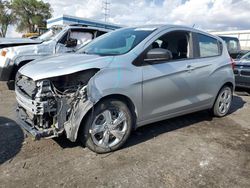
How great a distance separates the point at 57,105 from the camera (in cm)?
322

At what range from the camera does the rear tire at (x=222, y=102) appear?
535cm

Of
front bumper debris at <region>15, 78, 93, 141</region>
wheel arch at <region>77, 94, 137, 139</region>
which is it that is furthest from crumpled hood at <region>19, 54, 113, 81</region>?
wheel arch at <region>77, 94, 137, 139</region>

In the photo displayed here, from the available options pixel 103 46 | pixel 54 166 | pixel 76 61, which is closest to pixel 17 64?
pixel 103 46

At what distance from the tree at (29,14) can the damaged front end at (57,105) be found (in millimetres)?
50369

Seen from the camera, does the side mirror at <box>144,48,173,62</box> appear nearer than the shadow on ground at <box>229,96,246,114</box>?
Yes

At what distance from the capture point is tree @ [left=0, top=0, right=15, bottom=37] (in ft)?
161

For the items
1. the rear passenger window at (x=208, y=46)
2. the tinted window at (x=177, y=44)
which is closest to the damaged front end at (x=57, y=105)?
the tinted window at (x=177, y=44)

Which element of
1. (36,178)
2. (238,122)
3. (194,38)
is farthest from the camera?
(238,122)

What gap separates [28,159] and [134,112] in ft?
5.07

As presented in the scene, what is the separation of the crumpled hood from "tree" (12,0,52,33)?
164ft

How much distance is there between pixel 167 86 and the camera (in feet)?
13.4

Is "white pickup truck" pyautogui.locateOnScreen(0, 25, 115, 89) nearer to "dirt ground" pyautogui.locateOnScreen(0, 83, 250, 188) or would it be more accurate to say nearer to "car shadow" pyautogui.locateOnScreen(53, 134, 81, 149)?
"dirt ground" pyautogui.locateOnScreen(0, 83, 250, 188)

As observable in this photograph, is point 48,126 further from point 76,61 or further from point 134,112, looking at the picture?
point 134,112

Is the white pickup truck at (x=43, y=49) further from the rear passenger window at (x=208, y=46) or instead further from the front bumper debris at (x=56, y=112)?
the front bumper debris at (x=56, y=112)
